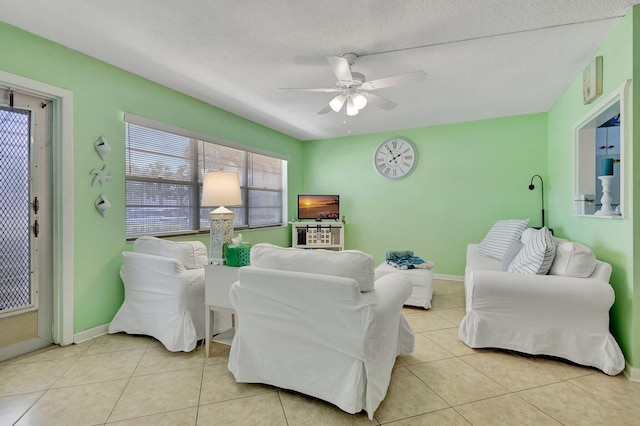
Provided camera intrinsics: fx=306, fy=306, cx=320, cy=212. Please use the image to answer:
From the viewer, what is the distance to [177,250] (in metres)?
2.56

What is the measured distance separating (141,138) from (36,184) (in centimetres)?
97

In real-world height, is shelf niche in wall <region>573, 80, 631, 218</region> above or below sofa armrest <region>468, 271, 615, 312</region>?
above

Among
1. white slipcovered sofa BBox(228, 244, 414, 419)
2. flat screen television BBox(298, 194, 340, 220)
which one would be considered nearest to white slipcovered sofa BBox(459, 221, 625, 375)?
white slipcovered sofa BBox(228, 244, 414, 419)

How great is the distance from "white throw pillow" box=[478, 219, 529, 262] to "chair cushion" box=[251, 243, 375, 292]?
8.02ft

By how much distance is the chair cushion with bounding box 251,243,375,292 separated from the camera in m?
1.68

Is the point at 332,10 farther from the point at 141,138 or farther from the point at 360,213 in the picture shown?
the point at 360,213

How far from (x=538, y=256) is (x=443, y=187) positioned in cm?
239

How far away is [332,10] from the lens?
6.36 feet

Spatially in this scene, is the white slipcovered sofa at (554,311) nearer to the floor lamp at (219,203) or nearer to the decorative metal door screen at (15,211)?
the floor lamp at (219,203)

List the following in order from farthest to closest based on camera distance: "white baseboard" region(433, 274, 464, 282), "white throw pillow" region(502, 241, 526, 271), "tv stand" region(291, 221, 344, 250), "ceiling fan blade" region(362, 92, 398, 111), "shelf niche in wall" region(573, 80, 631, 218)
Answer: "tv stand" region(291, 221, 344, 250), "white baseboard" region(433, 274, 464, 282), "white throw pillow" region(502, 241, 526, 271), "ceiling fan blade" region(362, 92, 398, 111), "shelf niche in wall" region(573, 80, 631, 218)

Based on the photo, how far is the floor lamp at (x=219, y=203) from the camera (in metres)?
2.27

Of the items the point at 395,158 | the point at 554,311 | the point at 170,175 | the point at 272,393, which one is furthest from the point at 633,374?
the point at 170,175

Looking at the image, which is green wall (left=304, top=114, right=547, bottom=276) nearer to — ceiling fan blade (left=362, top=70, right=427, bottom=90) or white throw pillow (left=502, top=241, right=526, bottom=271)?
white throw pillow (left=502, top=241, right=526, bottom=271)

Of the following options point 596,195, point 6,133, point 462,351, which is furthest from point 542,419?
point 6,133
